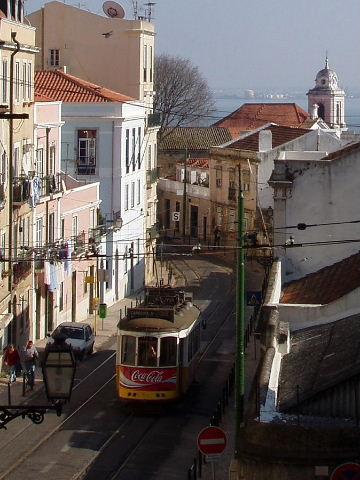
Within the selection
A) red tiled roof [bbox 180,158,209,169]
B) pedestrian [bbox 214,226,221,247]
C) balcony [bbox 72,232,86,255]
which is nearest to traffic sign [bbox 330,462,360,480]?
balcony [bbox 72,232,86,255]

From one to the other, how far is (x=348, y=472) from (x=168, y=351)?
642 inches

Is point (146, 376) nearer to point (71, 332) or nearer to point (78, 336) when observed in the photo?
point (78, 336)

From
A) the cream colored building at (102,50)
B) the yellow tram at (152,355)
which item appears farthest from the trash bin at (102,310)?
the yellow tram at (152,355)

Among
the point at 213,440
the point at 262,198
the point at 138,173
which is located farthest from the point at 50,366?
the point at 262,198

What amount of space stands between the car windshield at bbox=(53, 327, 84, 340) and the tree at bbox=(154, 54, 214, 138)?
5368cm

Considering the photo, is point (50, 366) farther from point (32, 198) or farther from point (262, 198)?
point (262, 198)

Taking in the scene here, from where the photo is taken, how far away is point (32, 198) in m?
43.7

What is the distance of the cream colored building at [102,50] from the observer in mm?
64938

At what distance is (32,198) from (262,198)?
24667 mm

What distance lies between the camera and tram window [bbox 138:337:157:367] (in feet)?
106

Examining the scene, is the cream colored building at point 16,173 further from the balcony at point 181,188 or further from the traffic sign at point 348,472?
the balcony at point 181,188

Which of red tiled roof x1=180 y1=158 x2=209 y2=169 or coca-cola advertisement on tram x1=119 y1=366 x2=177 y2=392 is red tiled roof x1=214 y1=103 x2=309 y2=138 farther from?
coca-cola advertisement on tram x1=119 y1=366 x2=177 y2=392

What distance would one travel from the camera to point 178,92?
10550cm

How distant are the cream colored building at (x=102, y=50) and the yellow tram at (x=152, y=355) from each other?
31.8 metres
